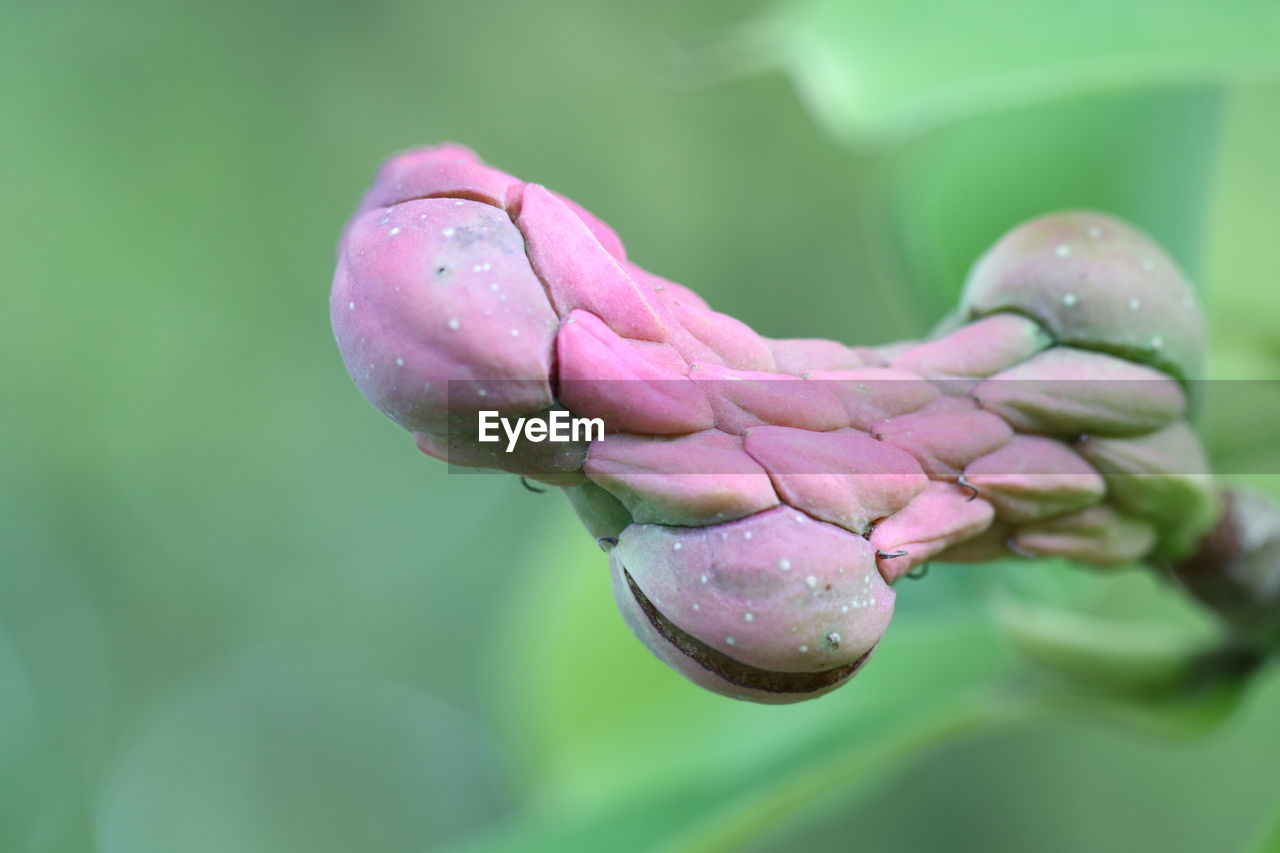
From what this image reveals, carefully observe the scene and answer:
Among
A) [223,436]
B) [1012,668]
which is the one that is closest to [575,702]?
[1012,668]

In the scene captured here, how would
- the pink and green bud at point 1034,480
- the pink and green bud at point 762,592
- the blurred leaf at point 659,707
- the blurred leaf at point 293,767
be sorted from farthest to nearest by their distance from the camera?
the blurred leaf at point 293,767 → the blurred leaf at point 659,707 → the pink and green bud at point 1034,480 → the pink and green bud at point 762,592

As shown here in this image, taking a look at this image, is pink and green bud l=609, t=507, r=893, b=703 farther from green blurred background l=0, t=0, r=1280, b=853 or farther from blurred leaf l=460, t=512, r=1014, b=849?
green blurred background l=0, t=0, r=1280, b=853

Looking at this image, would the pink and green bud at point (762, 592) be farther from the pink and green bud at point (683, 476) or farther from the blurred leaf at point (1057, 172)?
the blurred leaf at point (1057, 172)

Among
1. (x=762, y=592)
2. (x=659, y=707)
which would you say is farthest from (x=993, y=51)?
→ (x=659, y=707)

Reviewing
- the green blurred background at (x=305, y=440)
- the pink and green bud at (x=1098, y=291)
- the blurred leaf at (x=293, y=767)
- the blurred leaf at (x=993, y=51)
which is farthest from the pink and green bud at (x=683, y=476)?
the blurred leaf at (x=293, y=767)

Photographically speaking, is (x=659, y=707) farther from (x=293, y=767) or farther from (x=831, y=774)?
(x=293, y=767)

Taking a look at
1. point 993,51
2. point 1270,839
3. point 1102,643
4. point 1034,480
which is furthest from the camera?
point 1102,643

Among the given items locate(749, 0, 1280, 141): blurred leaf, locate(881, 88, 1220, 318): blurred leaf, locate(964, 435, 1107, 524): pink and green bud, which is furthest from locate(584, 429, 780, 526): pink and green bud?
locate(881, 88, 1220, 318): blurred leaf

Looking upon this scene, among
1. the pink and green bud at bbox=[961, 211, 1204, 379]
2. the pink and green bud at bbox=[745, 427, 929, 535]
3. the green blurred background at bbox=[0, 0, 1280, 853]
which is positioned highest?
the pink and green bud at bbox=[961, 211, 1204, 379]
